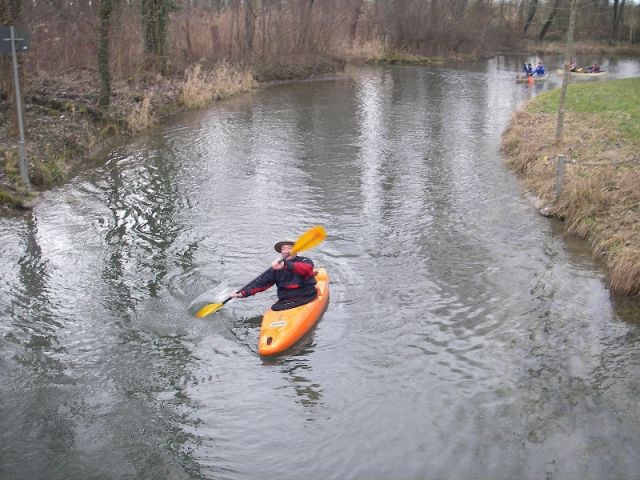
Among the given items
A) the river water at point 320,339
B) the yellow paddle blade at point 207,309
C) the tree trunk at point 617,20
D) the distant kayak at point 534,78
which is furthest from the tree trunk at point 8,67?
the tree trunk at point 617,20

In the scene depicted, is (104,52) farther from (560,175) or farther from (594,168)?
(594,168)

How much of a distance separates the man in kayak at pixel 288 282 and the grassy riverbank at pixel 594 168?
4.04m

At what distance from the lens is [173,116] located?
66.1 feet

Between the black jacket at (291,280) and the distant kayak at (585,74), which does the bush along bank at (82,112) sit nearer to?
the black jacket at (291,280)

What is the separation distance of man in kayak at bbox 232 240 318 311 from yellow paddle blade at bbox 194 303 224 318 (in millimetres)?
244

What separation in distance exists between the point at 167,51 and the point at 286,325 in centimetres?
1796

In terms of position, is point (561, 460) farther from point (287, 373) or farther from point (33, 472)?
point (33, 472)

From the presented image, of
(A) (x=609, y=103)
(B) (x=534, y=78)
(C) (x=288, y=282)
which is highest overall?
(B) (x=534, y=78)

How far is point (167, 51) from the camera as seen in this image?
22969 mm

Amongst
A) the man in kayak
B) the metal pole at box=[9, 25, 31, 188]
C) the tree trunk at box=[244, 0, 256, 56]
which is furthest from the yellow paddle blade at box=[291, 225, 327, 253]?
the tree trunk at box=[244, 0, 256, 56]

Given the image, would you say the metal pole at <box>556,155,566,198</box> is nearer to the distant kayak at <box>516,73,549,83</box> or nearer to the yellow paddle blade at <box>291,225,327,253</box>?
the yellow paddle blade at <box>291,225,327,253</box>

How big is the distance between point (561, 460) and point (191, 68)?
66.7 feet

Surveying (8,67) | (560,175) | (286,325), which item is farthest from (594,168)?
(8,67)

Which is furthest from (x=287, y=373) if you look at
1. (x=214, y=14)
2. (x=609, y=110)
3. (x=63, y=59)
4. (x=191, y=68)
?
(x=214, y=14)
